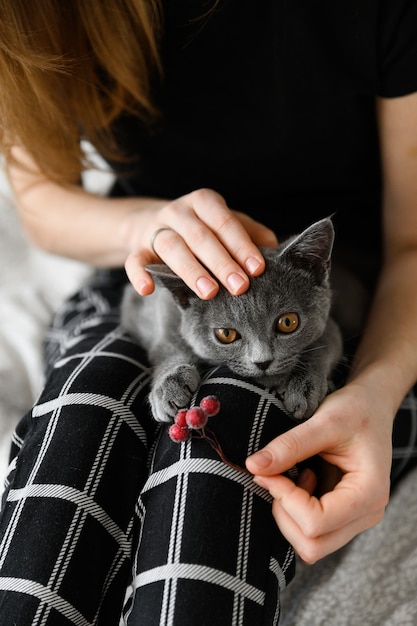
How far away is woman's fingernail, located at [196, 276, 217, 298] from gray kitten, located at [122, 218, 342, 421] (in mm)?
58

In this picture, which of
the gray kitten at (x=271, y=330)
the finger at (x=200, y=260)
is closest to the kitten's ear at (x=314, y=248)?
the gray kitten at (x=271, y=330)

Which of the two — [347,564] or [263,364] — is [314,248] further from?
[347,564]

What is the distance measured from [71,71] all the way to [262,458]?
0.75 m

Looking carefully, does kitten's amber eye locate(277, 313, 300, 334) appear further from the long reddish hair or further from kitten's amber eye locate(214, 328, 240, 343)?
the long reddish hair

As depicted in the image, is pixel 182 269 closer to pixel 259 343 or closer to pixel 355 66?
pixel 259 343

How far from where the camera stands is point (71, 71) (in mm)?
1066

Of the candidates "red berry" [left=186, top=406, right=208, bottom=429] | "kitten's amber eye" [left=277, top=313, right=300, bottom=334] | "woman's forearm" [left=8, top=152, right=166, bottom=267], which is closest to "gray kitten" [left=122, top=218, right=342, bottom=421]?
"kitten's amber eye" [left=277, top=313, right=300, bottom=334]

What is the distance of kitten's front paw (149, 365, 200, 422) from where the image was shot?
3.06 ft

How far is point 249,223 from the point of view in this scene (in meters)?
1.06

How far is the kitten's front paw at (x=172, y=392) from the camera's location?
3.06 feet

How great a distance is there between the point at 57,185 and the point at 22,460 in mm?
679

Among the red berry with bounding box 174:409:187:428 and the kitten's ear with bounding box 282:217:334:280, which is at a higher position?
the kitten's ear with bounding box 282:217:334:280

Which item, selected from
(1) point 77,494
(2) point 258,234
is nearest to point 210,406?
(1) point 77,494

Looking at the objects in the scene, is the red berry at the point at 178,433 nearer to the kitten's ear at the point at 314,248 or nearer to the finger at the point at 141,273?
the finger at the point at 141,273
